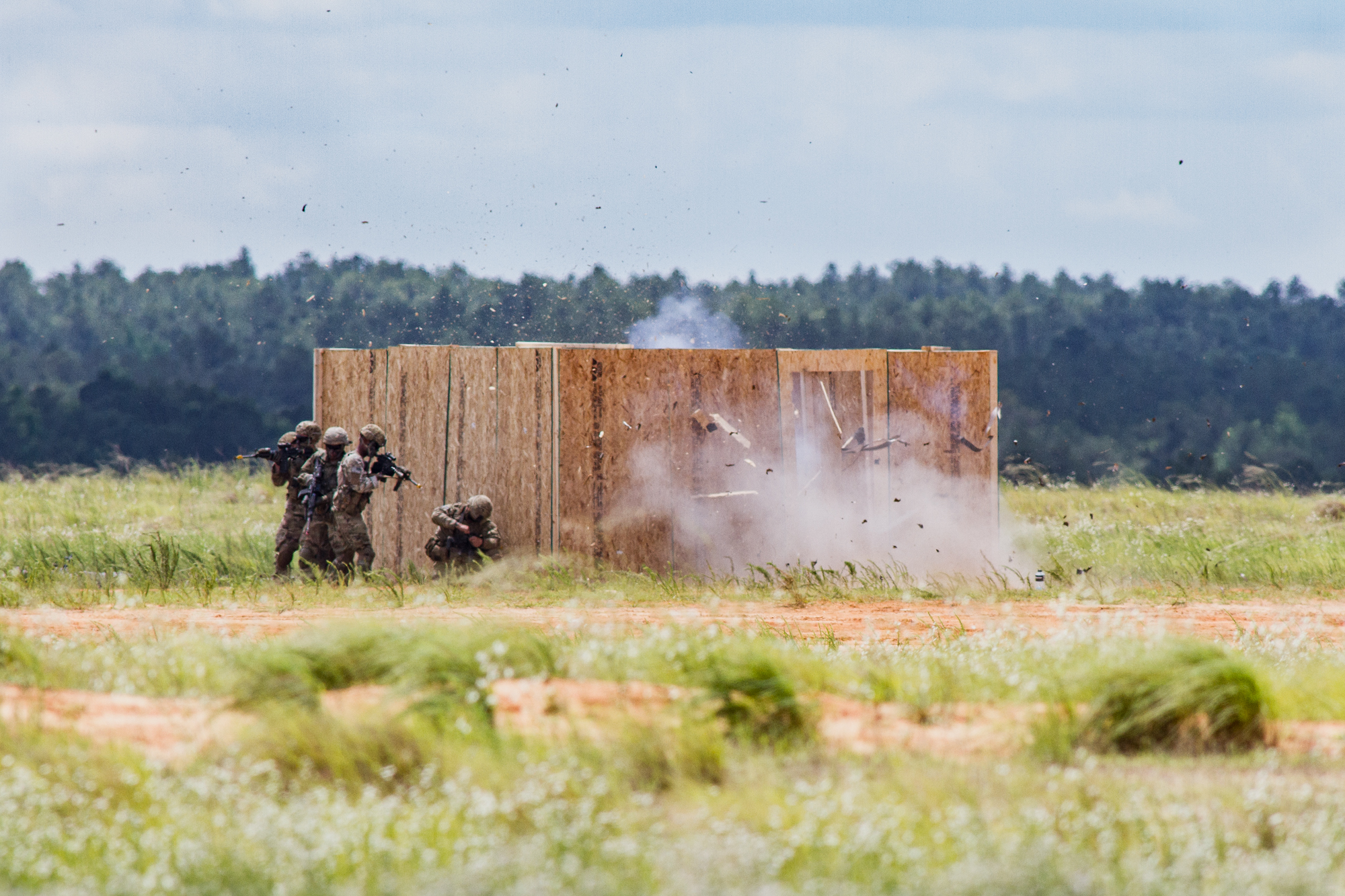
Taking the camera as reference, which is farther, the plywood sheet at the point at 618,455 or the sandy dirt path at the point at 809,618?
the plywood sheet at the point at 618,455

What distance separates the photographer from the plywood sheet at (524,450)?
45.2 ft

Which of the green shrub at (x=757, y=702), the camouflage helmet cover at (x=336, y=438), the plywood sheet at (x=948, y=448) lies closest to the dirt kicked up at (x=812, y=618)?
the plywood sheet at (x=948, y=448)

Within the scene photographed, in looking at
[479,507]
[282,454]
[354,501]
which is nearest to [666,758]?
[479,507]

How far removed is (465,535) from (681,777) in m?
8.09

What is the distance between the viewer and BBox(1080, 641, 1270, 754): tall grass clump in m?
6.68

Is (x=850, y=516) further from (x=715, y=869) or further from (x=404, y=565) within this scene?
(x=715, y=869)

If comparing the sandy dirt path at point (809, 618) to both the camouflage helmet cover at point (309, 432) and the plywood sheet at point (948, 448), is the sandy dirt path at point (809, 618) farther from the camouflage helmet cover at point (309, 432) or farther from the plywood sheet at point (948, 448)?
the camouflage helmet cover at point (309, 432)

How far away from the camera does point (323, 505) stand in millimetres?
14031

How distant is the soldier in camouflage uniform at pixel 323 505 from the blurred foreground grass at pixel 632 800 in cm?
661

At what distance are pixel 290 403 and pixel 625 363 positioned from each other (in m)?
46.1

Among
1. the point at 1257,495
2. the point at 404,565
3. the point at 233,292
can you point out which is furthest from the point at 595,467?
the point at 233,292

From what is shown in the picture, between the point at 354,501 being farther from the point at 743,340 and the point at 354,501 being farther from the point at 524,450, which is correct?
the point at 743,340

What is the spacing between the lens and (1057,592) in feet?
43.2

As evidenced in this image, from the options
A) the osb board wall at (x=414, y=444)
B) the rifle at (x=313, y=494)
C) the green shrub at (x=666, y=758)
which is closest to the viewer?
the green shrub at (x=666, y=758)
